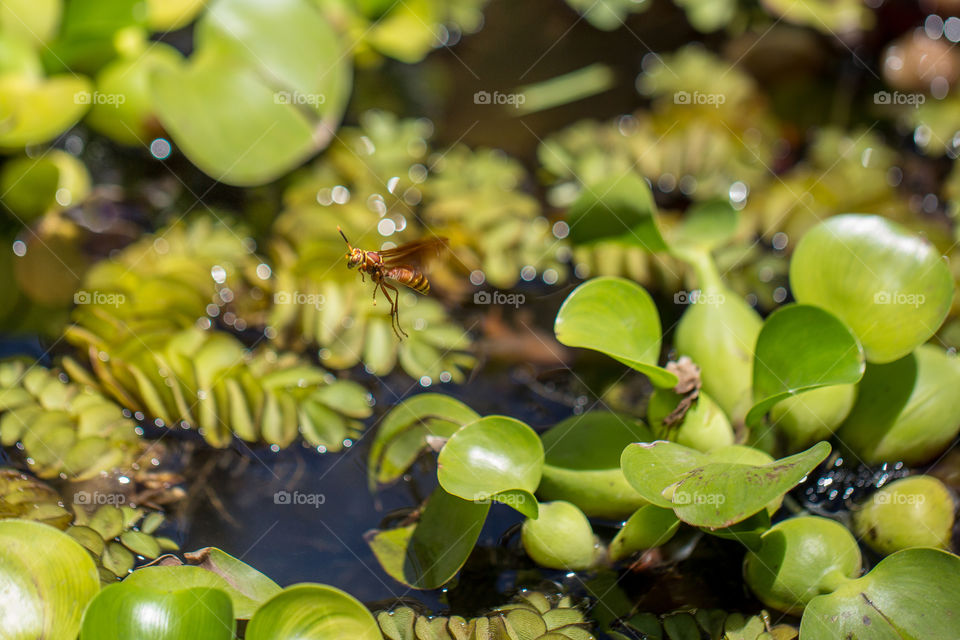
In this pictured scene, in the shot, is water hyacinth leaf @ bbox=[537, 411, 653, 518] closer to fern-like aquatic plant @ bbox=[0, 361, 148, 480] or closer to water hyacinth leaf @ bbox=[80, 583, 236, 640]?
water hyacinth leaf @ bbox=[80, 583, 236, 640]

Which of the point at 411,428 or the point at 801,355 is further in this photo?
the point at 411,428

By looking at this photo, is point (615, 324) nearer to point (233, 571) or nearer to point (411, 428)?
point (411, 428)

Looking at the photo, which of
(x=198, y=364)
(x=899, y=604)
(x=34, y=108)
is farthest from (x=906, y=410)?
(x=34, y=108)

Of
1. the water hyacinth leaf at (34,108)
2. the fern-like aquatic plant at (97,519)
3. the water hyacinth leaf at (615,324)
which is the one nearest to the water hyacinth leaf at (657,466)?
the water hyacinth leaf at (615,324)

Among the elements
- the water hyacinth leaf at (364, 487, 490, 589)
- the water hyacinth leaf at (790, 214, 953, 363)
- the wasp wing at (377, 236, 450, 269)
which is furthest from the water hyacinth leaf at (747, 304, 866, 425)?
the wasp wing at (377, 236, 450, 269)

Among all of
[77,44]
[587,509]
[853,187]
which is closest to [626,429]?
[587,509]

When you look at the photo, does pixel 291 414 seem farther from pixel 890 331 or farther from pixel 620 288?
pixel 890 331

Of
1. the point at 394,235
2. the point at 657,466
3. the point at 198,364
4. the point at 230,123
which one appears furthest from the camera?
the point at 394,235
